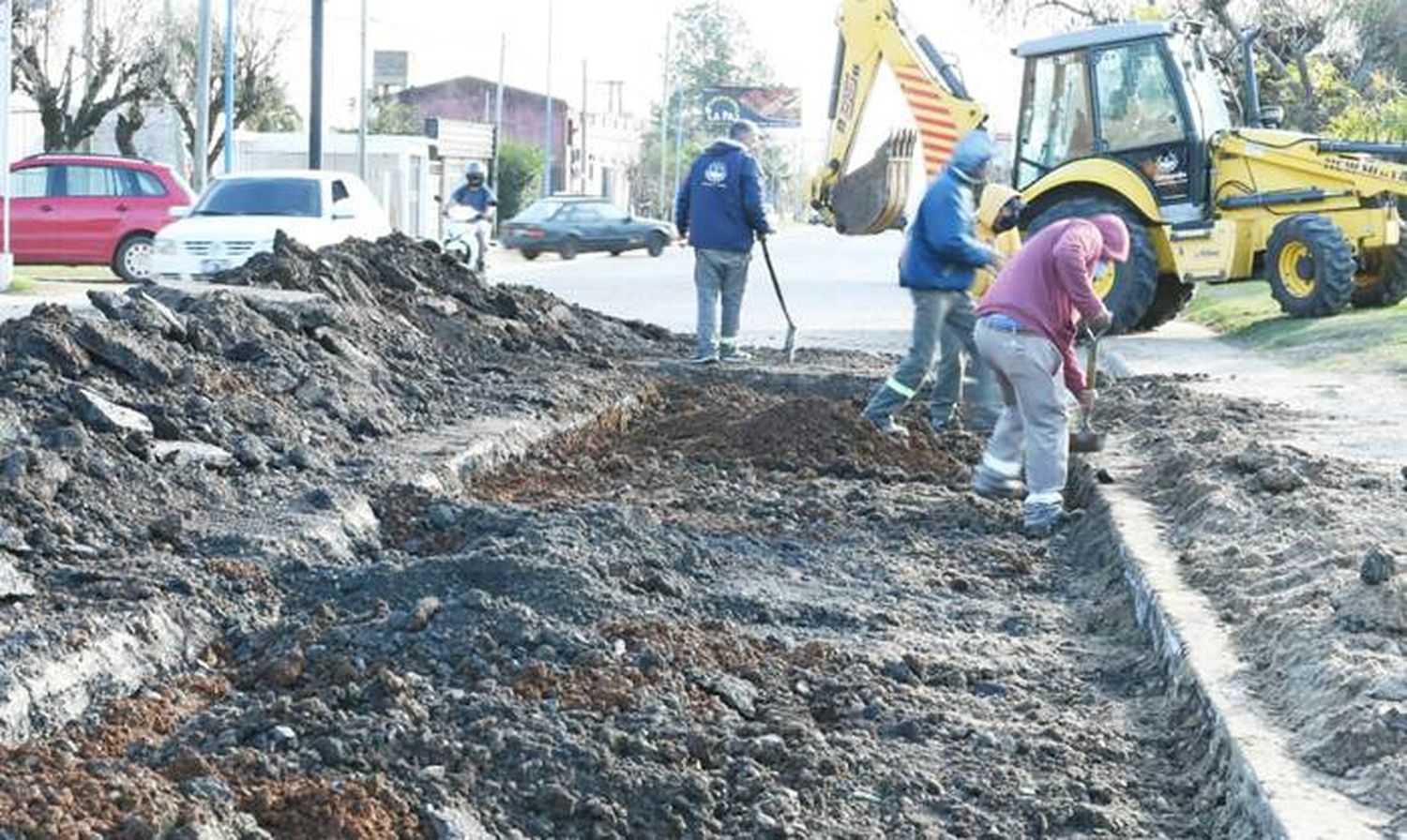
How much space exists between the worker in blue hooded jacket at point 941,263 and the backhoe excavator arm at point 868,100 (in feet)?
30.2

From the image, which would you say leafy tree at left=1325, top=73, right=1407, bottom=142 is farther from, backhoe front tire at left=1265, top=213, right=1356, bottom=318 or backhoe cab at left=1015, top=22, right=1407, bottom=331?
backhoe front tire at left=1265, top=213, right=1356, bottom=318

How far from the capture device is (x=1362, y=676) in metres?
5.99

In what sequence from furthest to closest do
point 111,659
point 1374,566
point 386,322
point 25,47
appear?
point 25,47 → point 386,322 → point 1374,566 → point 111,659

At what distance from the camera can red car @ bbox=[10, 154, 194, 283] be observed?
96.8ft

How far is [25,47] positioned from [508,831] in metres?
45.0

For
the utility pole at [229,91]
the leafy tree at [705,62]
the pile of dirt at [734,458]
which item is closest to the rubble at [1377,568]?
the pile of dirt at [734,458]

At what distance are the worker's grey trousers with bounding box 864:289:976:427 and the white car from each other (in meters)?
11.3

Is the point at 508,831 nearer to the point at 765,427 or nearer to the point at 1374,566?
the point at 1374,566

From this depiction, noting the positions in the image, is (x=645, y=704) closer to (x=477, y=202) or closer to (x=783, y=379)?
(x=783, y=379)

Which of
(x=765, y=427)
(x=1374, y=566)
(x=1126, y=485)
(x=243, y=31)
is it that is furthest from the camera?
(x=243, y=31)

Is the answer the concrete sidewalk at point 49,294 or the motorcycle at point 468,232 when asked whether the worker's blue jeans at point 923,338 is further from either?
the motorcycle at point 468,232

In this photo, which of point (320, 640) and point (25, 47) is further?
point (25, 47)

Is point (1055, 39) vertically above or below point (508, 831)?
above

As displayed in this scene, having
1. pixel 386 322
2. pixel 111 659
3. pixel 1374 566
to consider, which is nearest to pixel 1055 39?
pixel 386 322
